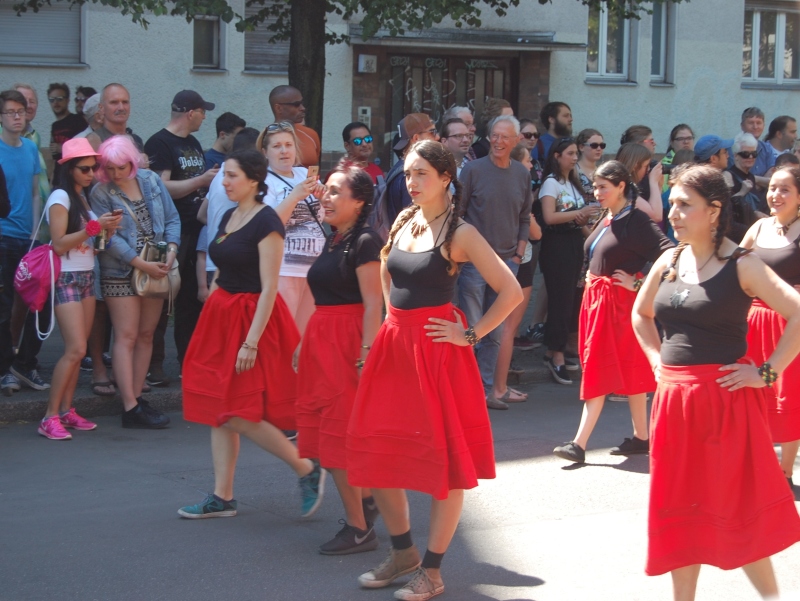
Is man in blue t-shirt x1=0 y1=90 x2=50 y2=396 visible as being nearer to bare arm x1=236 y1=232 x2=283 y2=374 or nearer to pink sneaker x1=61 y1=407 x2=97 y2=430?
pink sneaker x1=61 y1=407 x2=97 y2=430

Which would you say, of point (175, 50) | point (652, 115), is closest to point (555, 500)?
point (175, 50)

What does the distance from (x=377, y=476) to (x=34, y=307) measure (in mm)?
3520

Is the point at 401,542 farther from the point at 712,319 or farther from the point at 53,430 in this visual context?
the point at 53,430

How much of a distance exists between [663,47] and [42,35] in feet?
30.9

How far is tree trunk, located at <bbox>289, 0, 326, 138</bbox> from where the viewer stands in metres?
10.2

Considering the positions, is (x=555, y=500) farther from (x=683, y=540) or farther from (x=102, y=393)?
(x=102, y=393)

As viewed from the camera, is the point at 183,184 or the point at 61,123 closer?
the point at 183,184

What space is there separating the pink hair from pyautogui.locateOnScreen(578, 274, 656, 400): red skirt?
3239 mm

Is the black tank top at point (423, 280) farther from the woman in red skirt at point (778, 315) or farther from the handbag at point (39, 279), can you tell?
the handbag at point (39, 279)

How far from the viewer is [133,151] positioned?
739 cm

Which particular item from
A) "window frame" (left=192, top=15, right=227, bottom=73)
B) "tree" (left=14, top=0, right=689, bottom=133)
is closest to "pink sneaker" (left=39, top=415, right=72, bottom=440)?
"tree" (left=14, top=0, right=689, bottom=133)

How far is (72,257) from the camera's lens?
716cm

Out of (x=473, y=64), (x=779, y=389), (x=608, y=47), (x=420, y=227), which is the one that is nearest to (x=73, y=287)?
(x=420, y=227)

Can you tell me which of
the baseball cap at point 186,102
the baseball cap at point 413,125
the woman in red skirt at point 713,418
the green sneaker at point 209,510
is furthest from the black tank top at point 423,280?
the baseball cap at point 186,102
